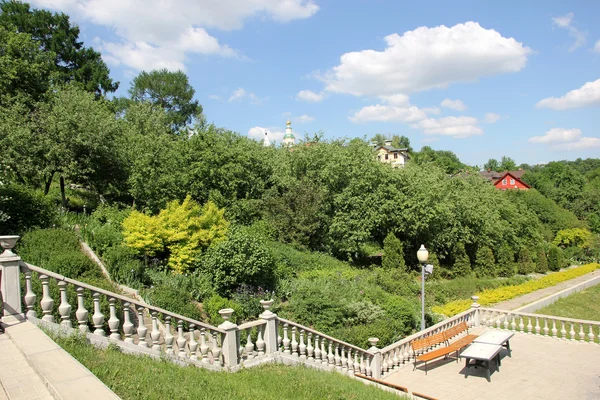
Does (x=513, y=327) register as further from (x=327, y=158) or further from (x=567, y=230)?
(x=567, y=230)

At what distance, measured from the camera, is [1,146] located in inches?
650

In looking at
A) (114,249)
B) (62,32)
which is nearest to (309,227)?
(114,249)

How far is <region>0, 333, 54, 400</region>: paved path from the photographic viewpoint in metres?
4.23

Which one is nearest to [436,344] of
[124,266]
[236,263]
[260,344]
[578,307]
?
[260,344]

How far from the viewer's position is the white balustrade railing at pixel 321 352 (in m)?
8.82

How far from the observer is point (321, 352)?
9523 millimetres

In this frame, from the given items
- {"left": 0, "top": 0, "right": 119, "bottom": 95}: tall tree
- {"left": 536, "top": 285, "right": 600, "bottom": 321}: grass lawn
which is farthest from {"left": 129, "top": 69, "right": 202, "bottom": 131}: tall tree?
{"left": 536, "top": 285, "right": 600, "bottom": 321}: grass lawn

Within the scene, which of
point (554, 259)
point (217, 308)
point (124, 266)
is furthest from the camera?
point (554, 259)

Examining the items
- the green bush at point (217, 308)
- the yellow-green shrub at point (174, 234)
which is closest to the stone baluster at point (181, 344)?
the green bush at point (217, 308)

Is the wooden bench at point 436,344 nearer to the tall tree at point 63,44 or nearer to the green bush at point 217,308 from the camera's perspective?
the green bush at point 217,308

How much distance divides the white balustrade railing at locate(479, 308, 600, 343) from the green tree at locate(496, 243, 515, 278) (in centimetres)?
1497

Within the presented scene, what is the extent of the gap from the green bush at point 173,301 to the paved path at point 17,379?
5.38 meters

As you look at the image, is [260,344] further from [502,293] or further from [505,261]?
[505,261]

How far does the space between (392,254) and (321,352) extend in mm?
13687
